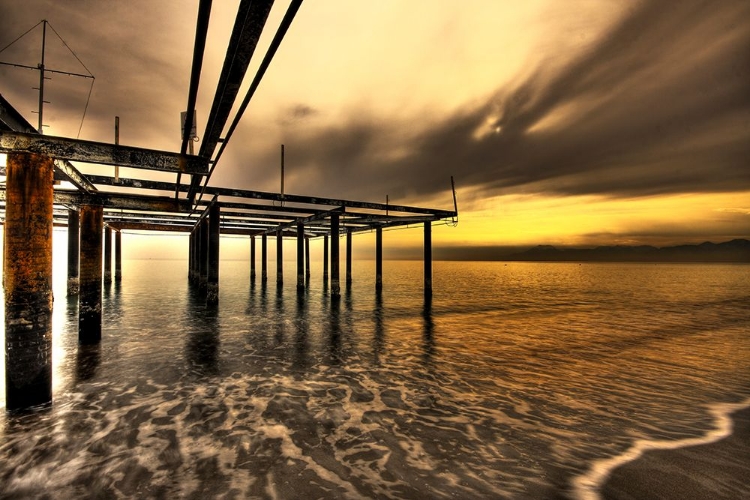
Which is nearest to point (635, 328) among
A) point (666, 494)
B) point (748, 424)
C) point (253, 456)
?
point (748, 424)

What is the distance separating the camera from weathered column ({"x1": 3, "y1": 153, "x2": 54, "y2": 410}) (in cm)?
539

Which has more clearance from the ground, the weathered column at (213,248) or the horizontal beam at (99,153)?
the horizontal beam at (99,153)

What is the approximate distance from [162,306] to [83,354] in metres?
11.8

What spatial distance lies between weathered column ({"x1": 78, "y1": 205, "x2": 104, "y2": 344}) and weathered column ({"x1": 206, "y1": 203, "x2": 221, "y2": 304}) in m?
5.82

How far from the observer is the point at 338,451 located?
4.83 metres

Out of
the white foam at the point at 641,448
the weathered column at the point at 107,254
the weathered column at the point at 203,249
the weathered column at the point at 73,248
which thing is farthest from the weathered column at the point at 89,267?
the weathered column at the point at 107,254

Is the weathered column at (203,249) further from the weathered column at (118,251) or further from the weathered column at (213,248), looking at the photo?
the weathered column at (118,251)

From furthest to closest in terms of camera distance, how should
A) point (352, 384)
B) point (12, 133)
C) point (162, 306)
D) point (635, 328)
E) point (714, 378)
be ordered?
point (162, 306) < point (635, 328) < point (714, 378) < point (352, 384) < point (12, 133)

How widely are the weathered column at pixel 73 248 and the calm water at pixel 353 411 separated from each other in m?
9.19

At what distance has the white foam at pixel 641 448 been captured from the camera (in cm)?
403

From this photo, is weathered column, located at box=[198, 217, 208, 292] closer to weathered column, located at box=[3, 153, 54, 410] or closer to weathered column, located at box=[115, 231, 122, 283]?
weathered column, located at box=[3, 153, 54, 410]

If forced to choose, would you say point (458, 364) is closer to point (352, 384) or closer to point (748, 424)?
point (352, 384)

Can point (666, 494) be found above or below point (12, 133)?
below

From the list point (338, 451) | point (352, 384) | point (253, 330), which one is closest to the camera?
point (338, 451)
